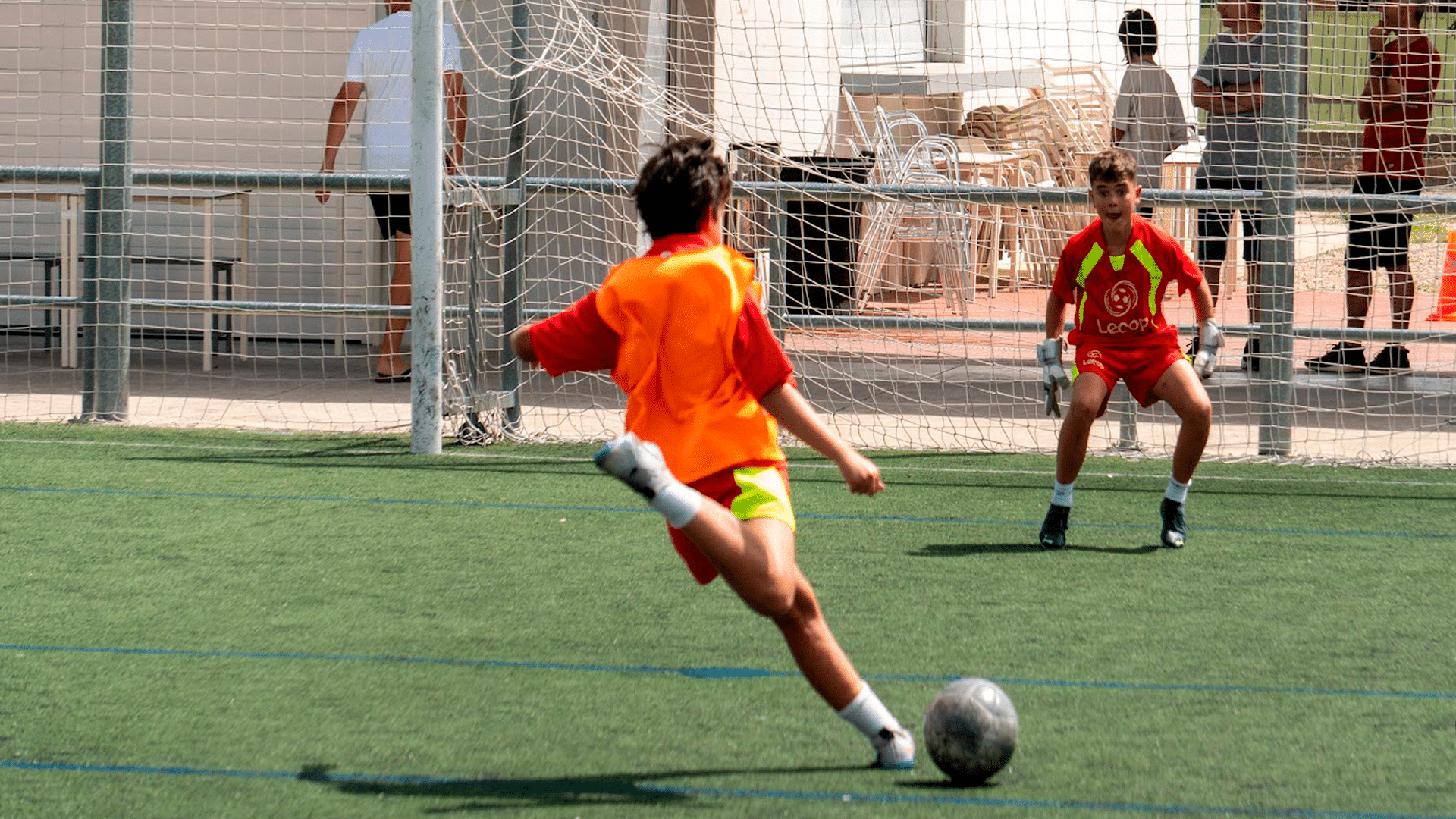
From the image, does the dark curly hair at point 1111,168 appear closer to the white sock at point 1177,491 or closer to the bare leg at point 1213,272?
the white sock at point 1177,491

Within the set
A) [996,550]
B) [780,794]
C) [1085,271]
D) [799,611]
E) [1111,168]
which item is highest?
[1111,168]

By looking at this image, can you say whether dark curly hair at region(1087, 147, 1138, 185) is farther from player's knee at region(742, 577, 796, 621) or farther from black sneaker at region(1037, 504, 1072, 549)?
player's knee at region(742, 577, 796, 621)

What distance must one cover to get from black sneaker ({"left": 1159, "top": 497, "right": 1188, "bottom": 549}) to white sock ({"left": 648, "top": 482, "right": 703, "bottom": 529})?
2.97 metres

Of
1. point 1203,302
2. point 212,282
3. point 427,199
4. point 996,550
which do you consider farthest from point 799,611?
point 212,282

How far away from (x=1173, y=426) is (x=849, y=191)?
2.05 m

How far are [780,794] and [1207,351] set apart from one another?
306cm

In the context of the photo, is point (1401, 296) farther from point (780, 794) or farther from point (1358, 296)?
point (780, 794)

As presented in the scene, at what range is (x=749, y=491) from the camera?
10.5ft

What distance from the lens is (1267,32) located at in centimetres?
774

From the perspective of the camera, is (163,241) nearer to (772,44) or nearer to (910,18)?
(772,44)

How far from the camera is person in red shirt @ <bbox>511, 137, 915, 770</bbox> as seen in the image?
10.3 ft

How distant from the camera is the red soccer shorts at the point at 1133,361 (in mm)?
5602

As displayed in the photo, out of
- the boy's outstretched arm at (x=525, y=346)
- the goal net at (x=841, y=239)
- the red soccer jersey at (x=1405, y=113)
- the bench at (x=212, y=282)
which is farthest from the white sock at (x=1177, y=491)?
the bench at (x=212, y=282)

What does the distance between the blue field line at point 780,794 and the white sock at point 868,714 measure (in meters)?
0.14
